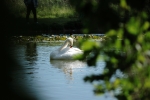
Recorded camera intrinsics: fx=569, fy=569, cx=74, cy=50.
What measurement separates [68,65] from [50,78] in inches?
95.3

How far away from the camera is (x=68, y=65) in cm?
1234

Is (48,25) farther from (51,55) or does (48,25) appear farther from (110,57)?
(110,57)

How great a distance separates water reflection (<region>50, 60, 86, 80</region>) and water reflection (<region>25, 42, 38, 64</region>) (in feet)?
1.52

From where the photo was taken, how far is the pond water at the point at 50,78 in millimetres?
8398

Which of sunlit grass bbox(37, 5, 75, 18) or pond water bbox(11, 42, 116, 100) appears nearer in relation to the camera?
pond water bbox(11, 42, 116, 100)

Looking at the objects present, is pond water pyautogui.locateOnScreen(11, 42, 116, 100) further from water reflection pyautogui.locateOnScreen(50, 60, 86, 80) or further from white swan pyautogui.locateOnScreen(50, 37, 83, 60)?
white swan pyautogui.locateOnScreen(50, 37, 83, 60)

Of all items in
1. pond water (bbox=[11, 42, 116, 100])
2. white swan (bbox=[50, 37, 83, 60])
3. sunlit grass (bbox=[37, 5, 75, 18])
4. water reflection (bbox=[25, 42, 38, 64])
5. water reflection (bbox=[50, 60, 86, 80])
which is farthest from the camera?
sunlit grass (bbox=[37, 5, 75, 18])

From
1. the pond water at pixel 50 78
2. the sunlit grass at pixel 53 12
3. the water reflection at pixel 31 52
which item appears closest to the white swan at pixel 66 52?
the pond water at pixel 50 78

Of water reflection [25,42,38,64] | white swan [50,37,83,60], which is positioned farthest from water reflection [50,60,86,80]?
water reflection [25,42,38,64]

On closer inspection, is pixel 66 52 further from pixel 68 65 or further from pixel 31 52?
pixel 68 65

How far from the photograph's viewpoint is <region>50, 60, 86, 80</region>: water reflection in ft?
35.2

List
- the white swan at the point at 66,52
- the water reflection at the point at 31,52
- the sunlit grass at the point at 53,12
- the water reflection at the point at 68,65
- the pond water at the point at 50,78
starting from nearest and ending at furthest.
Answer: the pond water at the point at 50,78 < the water reflection at the point at 68,65 < the water reflection at the point at 31,52 < the white swan at the point at 66,52 < the sunlit grass at the point at 53,12

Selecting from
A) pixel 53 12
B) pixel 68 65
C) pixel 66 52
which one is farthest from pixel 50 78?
pixel 53 12

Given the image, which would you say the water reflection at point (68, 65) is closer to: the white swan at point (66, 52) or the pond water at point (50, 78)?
the pond water at point (50, 78)
